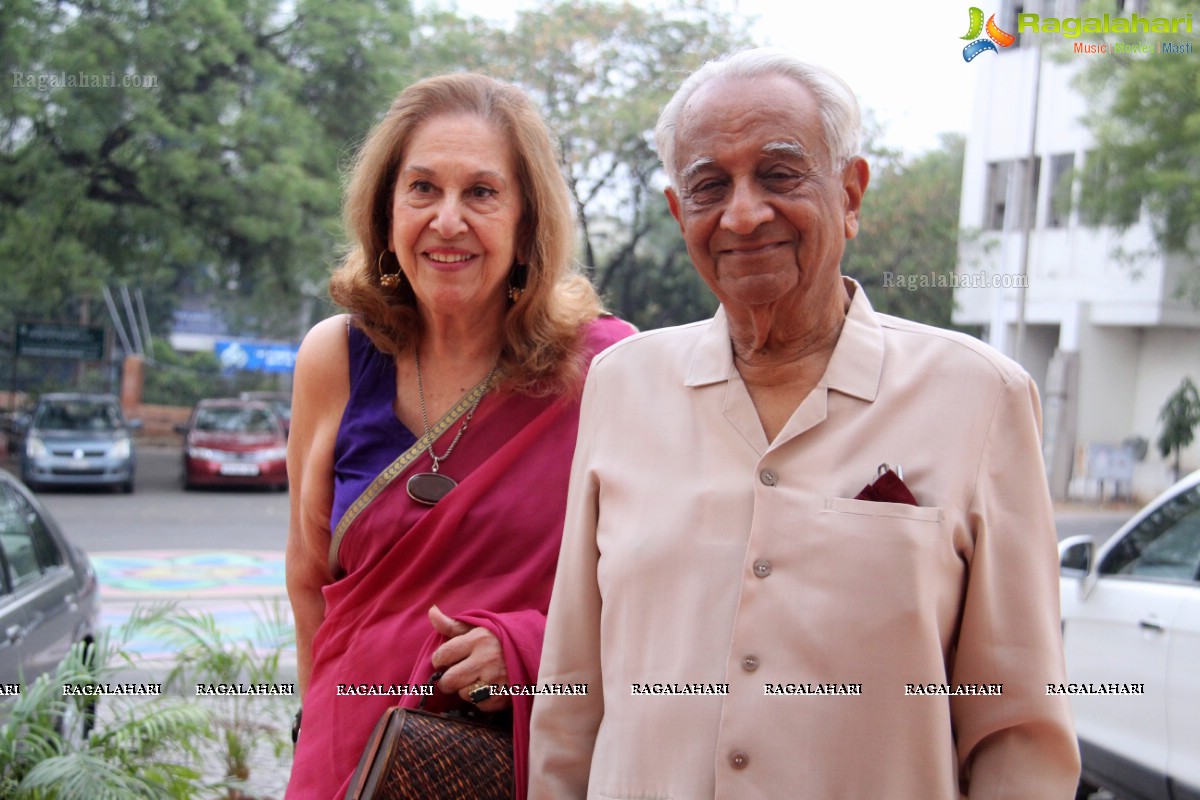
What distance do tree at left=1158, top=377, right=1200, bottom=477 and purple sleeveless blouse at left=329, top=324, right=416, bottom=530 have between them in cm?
1963

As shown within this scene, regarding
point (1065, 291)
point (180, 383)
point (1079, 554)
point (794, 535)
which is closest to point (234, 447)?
point (180, 383)

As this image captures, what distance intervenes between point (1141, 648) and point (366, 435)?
3334 millimetres

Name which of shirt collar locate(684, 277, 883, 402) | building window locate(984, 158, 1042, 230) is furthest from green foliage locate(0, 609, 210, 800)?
building window locate(984, 158, 1042, 230)

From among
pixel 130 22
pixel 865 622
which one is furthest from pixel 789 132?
pixel 130 22

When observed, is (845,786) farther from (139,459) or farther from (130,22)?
(139,459)

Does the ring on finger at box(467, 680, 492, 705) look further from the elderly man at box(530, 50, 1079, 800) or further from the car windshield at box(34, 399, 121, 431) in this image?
the car windshield at box(34, 399, 121, 431)

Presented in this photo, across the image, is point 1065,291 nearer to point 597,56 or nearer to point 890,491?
point 597,56

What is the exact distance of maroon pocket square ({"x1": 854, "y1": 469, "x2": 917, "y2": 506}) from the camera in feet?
5.42

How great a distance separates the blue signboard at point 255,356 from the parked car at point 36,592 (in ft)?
79.1

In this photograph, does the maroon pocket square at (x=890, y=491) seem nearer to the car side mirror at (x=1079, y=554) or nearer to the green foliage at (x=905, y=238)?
the car side mirror at (x=1079, y=554)

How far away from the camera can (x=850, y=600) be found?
1667mm

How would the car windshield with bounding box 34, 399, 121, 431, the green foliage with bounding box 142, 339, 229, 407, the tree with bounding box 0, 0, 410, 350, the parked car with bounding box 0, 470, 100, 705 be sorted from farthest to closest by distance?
1. the green foliage with bounding box 142, 339, 229, 407
2. the car windshield with bounding box 34, 399, 121, 431
3. the tree with bounding box 0, 0, 410, 350
4. the parked car with bounding box 0, 470, 100, 705

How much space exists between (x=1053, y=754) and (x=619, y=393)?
0.84 meters

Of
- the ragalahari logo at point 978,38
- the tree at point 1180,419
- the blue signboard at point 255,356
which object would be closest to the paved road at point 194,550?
the tree at point 1180,419
